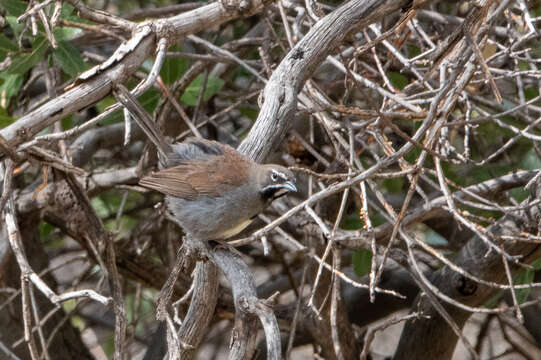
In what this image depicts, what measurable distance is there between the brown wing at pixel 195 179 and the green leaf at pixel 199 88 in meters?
1.07

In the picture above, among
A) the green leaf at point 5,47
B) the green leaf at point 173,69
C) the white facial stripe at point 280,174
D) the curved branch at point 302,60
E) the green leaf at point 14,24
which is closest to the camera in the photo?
the curved branch at point 302,60

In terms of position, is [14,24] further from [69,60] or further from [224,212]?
[224,212]

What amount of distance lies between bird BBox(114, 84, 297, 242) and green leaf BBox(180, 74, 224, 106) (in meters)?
0.95

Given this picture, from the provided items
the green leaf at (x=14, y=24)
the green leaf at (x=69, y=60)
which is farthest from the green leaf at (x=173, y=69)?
the green leaf at (x=14, y=24)

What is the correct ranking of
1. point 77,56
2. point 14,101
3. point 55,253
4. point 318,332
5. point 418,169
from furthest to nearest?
point 55,253
point 14,101
point 318,332
point 77,56
point 418,169

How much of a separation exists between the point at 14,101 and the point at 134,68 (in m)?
3.02

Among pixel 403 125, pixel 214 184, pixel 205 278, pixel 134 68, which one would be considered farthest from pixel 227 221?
pixel 403 125

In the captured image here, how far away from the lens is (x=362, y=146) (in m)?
4.46

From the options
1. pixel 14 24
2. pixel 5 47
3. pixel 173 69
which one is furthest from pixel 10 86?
pixel 173 69

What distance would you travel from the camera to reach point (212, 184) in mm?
3846

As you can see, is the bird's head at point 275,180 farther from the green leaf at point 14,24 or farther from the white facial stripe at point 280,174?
the green leaf at point 14,24

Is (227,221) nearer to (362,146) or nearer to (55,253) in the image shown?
(362,146)

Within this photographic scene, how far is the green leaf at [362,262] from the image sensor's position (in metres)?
4.64

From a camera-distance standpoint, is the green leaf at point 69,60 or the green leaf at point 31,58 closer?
the green leaf at point 31,58
